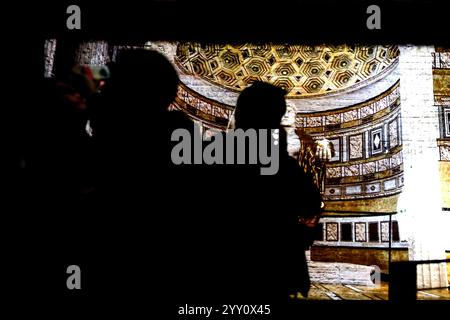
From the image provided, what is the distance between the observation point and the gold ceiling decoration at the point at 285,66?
11.7 feet

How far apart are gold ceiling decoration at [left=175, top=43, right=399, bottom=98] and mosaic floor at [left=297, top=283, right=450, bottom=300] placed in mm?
2059

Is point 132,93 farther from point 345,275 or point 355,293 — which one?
point 345,275

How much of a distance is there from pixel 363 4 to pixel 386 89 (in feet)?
5.69

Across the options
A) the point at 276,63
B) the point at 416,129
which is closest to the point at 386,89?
the point at 416,129

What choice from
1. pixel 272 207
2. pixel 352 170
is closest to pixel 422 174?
pixel 352 170

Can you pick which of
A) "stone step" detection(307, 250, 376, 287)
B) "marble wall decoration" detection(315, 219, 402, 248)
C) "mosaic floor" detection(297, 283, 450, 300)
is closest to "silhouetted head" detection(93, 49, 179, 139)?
"mosaic floor" detection(297, 283, 450, 300)

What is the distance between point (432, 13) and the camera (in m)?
1.69

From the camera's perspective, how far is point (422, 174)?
8.73 feet

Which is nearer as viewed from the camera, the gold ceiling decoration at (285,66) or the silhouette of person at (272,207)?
the silhouette of person at (272,207)

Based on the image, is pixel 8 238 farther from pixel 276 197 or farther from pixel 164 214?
pixel 276 197

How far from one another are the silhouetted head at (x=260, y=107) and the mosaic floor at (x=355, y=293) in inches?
52.7

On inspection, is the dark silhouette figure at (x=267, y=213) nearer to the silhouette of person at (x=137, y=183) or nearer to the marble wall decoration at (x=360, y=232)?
the silhouette of person at (x=137, y=183)

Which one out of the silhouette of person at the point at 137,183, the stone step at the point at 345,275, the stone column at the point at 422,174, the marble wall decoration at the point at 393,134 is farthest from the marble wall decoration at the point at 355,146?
the silhouette of person at the point at 137,183

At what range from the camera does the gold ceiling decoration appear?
11.7ft
